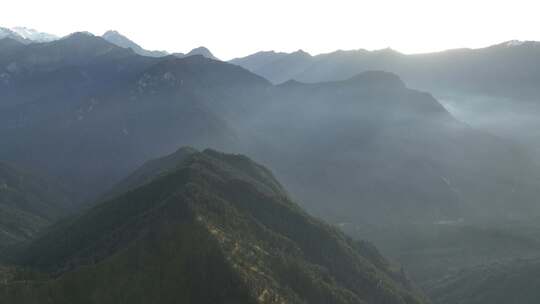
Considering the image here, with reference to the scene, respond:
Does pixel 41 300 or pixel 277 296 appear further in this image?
pixel 277 296

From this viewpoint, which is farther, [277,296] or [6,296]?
[277,296]

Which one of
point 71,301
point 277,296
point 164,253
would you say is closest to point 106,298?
point 71,301

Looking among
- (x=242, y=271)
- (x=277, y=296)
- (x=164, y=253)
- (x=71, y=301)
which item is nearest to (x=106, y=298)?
(x=71, y=301)

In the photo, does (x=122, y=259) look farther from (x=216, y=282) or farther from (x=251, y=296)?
(x=251, y=296)

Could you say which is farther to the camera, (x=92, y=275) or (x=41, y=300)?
(x=92, y=275)

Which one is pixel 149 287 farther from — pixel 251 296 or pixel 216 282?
pixel 251 296

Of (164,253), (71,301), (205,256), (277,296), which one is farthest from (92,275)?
(277,296)

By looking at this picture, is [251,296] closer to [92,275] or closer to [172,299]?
[172,299]
